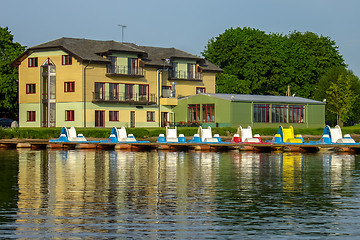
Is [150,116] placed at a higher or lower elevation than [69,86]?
lower

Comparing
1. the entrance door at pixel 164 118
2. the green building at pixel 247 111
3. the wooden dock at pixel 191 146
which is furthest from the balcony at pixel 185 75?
the wooden dock at pixel 191 146

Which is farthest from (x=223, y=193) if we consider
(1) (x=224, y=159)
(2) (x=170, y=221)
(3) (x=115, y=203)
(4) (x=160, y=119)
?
(4) (x=160, y=119)

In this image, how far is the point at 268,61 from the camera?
11081cm

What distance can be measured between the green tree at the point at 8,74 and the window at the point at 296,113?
38674 millimetres

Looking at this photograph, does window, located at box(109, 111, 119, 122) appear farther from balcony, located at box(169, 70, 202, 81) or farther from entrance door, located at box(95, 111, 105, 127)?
A: balcony, located at box(169, 70, 202, 81)

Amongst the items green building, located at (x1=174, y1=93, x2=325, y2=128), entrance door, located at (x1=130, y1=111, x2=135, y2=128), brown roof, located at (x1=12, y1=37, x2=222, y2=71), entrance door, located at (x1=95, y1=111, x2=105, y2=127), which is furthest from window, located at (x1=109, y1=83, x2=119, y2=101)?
green building, located at (x1=174, y1=93, x2=325, y2=128)

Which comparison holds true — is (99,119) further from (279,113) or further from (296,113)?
(296,113)

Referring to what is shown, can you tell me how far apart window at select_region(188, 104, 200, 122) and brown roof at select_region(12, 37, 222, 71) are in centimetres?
710

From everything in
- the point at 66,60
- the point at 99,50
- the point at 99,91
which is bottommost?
the point at 99,91

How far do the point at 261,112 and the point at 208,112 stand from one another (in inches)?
274

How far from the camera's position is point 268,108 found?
86.8m

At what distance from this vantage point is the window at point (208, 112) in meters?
85.5

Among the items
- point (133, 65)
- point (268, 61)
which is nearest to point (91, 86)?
point (133, 65)

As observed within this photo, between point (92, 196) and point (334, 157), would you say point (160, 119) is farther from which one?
point (92, 196)
